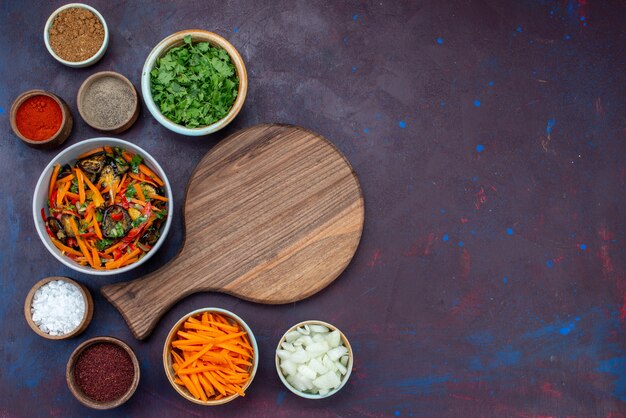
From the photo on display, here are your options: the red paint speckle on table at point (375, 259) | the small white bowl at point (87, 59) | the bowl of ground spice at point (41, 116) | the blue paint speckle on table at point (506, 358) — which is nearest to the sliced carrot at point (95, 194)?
the bowl of ground spice at point (41, 116)

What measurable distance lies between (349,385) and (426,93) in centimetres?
135

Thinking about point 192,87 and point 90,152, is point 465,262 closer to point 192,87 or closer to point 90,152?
point 192,87

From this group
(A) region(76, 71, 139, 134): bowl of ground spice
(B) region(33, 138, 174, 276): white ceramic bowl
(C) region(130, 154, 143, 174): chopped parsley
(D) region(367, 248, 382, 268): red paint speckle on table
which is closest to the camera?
(B) region(33, 138, 174, 276): white ceramic bowl

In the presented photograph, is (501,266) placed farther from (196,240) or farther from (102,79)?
(102,79)

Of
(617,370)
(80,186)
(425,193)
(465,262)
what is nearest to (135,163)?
(80,186)

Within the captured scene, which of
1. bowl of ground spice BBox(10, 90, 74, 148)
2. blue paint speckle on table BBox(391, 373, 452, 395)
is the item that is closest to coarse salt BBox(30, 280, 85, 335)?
bowl of ground spice BBox(10, 90, 74, 148)

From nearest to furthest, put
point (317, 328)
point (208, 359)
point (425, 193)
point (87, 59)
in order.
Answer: point (208, 359)
point (317, 328)
point (87, 59)
point (425, 193)

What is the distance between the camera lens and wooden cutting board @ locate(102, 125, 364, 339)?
259 cm

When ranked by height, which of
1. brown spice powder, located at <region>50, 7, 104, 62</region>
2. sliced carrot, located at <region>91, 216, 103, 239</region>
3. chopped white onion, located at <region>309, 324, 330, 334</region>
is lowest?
chopped white onion, located at <region>309, 324, 330, 334</region>

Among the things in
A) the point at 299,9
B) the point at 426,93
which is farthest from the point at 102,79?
the point at 426,93

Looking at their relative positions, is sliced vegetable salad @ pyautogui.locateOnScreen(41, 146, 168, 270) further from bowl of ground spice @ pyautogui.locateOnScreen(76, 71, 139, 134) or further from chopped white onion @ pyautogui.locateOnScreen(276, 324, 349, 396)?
chopped white onion @ pyautogui.locateOnScreen(276, 324, 349, 396)

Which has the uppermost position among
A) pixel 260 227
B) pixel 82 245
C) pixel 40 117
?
pixel 40 117

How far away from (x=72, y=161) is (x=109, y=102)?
31cm

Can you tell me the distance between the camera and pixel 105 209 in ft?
8.16
